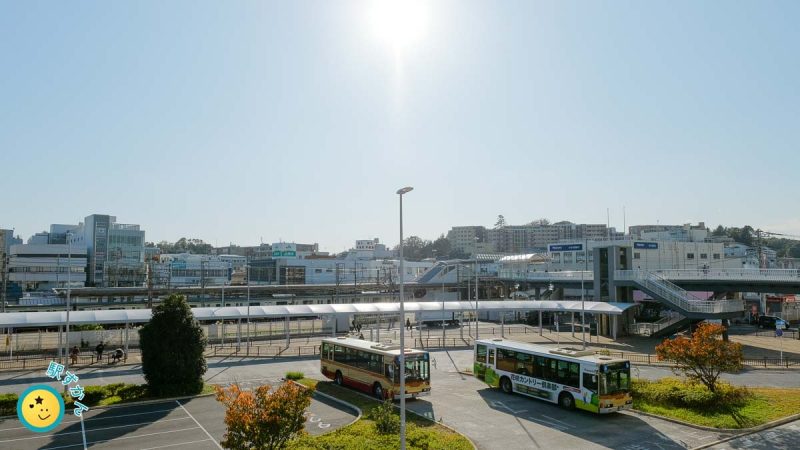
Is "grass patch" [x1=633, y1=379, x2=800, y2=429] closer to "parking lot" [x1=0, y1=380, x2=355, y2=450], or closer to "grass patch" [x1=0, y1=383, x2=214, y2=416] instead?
"parking lot" [x1=0, y1=380, x2=355, y2=450]

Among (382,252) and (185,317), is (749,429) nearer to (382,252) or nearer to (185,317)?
(185,317)

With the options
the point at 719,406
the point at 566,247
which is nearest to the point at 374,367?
the point at 719,406

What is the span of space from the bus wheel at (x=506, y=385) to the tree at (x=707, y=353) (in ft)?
24.8

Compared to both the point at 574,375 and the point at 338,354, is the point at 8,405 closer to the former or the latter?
the point at 338,354

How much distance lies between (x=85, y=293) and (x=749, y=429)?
2739 inches

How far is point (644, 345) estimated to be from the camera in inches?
1853

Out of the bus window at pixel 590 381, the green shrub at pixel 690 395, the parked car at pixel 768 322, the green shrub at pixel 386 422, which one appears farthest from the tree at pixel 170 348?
the parked car at pixel 768 322

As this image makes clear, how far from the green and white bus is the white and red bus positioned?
470cm

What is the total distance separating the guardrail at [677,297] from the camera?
4634 centimetres

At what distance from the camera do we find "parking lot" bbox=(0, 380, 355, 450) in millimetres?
20141

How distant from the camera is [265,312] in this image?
45562 millimetres

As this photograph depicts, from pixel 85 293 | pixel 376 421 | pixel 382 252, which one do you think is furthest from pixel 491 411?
pixel 382 252

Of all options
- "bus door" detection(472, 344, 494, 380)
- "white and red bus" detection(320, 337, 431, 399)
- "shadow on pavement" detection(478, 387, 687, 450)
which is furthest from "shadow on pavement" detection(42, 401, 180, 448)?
"bus door" detection(472, 344, 494, 380)

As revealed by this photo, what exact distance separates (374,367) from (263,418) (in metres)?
12.4
